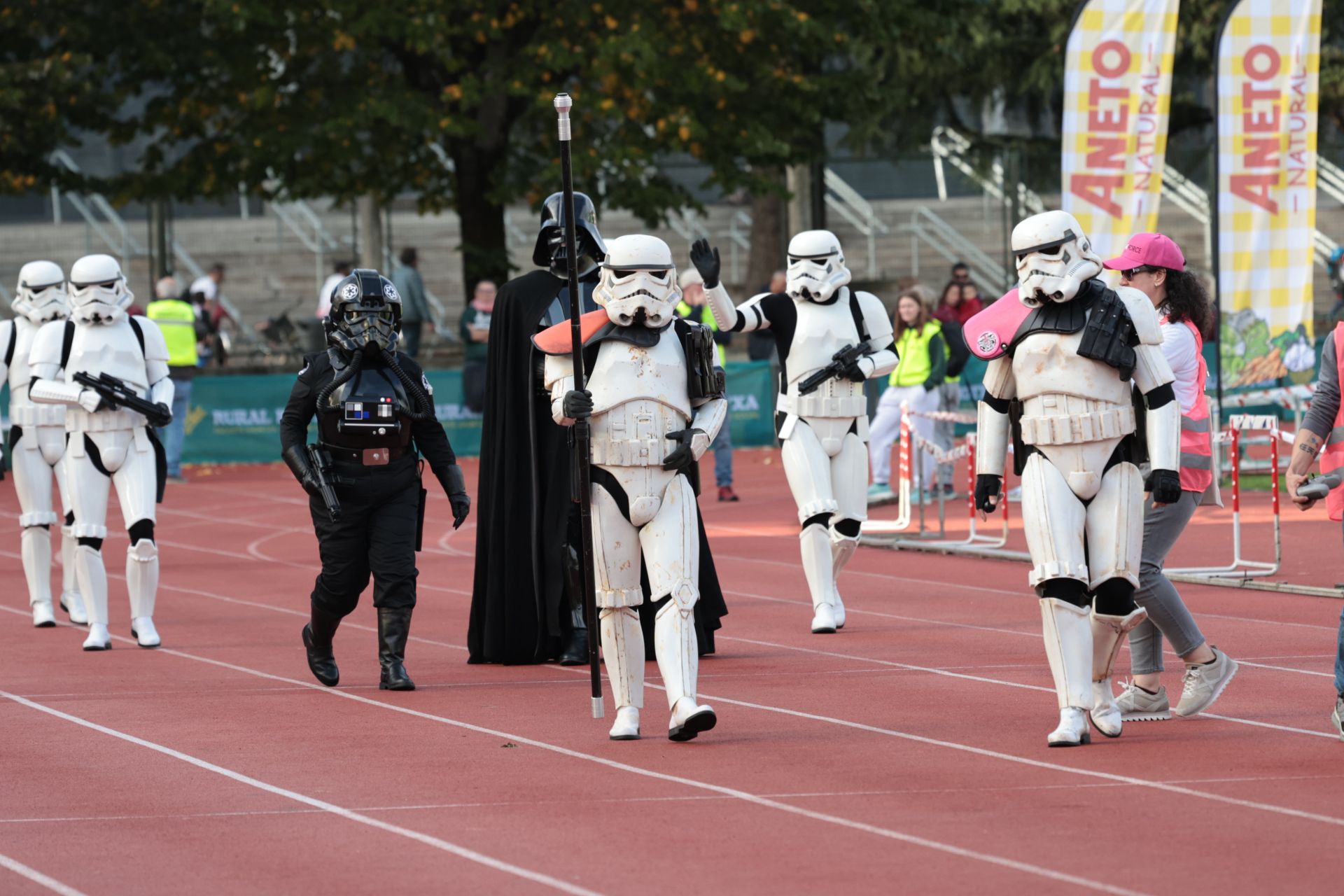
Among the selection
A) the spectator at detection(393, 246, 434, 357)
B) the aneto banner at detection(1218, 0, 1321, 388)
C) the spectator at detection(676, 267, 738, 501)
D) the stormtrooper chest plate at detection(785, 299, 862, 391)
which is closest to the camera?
the stormtrooper chest plate at detection(785, 299, 862, 391)

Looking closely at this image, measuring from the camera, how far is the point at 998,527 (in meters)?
17.8

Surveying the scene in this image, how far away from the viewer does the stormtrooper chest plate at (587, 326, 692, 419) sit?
8555mm

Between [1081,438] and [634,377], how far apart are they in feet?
5.57

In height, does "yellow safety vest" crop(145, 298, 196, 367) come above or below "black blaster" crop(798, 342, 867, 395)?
above

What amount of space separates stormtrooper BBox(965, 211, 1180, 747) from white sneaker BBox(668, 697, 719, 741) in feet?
4.20

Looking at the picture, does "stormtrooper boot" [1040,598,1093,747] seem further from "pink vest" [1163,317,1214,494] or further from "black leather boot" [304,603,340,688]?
"black leather boot" [304,603,340,688]

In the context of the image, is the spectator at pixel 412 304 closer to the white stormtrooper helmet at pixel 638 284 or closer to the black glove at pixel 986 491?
the white stormtrooper helmet at pixel 638 284

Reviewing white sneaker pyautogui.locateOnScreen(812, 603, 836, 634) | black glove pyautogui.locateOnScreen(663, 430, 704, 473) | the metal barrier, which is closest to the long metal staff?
black glove pyautogui.locateOnScreen(663, 430, 704, 473)

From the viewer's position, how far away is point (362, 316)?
33.3 feet

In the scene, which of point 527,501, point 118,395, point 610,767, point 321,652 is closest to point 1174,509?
point 610,767

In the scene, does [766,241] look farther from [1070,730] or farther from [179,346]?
[1070,730]

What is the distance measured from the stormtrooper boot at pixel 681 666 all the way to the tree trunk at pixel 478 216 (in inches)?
800

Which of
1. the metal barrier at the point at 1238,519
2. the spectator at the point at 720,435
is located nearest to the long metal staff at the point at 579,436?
the metal barrier at the point at 1238,519

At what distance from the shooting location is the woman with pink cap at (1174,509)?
8.91 metres
